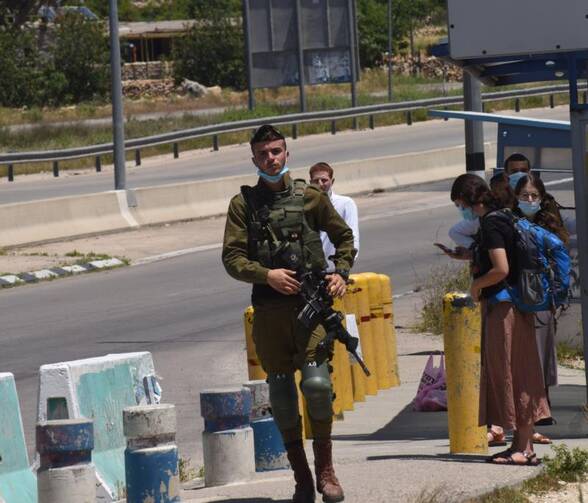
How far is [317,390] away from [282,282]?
0.54m

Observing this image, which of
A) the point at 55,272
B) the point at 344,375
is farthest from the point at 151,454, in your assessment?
the point at 55,272

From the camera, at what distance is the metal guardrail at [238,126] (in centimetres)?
3416

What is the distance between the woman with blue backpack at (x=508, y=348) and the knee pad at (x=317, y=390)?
1244 millimetres

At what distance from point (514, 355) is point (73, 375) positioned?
2.40 metres

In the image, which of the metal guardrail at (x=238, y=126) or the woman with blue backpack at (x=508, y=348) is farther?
the metal guardrail at (x=238, y=126)

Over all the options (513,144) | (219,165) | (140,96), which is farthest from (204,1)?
(513,144)

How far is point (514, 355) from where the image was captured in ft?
26.9

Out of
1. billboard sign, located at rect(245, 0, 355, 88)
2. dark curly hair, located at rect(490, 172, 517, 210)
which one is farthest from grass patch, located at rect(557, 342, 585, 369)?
billboard sign, located at rect(245, 0, 355, 88)

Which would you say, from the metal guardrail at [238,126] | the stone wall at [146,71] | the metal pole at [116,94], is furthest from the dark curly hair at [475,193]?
the stone wall at [146,71]

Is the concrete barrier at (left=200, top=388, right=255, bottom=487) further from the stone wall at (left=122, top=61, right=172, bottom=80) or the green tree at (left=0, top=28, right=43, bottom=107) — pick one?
the stone wall at (left=122, top=61, right=172, bottom=80)

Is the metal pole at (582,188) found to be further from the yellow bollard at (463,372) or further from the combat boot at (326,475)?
the combat boot at (326,475)

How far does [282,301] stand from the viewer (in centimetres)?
735

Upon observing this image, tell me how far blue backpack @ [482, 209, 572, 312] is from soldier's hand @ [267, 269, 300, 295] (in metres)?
1.45

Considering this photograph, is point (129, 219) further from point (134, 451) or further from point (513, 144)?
point (134, 451)
